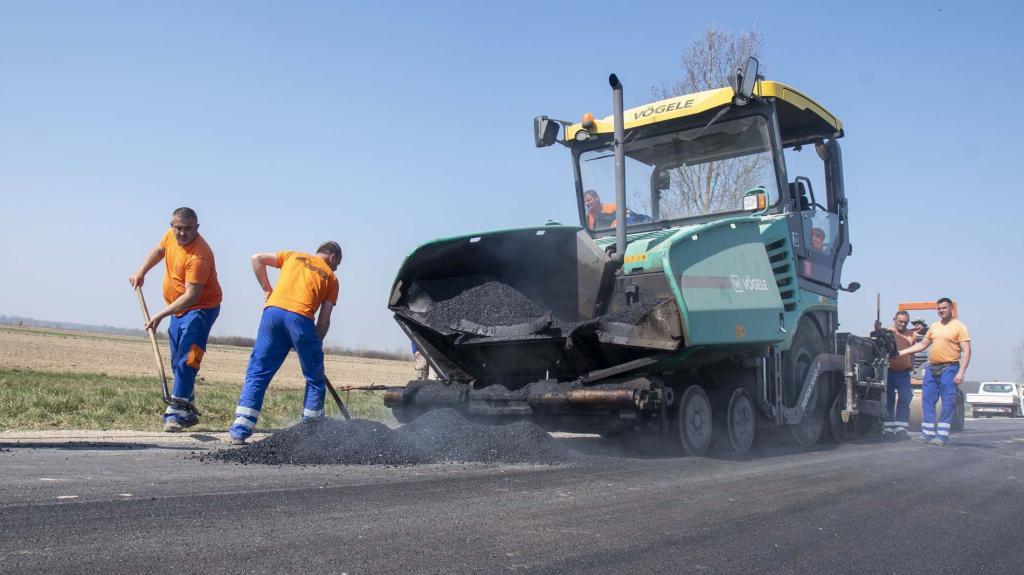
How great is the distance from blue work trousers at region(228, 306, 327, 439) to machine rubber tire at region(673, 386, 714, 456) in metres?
2.69

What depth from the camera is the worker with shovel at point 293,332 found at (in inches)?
238

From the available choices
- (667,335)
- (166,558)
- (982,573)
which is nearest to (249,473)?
(166,558)

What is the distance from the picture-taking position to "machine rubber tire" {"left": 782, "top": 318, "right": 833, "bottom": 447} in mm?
7914

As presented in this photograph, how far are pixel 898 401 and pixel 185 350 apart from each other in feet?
29.5

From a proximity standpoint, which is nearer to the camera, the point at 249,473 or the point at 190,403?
the point at 249,473

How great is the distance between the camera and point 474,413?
22.3 feet

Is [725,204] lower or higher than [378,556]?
higher

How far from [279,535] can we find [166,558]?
0.46 m

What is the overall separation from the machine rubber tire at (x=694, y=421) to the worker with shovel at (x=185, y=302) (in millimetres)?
3689

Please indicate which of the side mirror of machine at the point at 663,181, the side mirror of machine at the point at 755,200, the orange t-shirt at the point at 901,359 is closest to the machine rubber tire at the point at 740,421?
the side mirror of machine at the point at 755,200

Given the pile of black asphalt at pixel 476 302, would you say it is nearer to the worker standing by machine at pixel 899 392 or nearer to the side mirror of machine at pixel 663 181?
the side mirror of machine at pixel 663 181

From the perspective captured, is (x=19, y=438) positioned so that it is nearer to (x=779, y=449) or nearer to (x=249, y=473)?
(x=249, y=473)

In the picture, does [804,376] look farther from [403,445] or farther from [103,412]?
[103,412]

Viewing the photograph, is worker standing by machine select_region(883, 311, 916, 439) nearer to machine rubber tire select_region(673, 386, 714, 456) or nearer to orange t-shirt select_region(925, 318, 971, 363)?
orange t-shirt select_region(925, 318, 971, 363)
